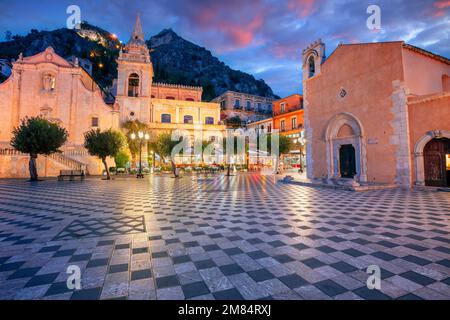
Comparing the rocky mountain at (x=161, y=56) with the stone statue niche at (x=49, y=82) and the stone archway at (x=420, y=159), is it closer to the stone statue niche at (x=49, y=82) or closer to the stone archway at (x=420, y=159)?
the stone statue niche at (x=49, y=82)

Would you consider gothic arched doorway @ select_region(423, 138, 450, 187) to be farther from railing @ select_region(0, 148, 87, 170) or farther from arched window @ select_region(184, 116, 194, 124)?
arched window @ select_region(184, 116, 194, 124)

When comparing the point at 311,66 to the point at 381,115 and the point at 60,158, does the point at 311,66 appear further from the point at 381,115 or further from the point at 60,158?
the point at 60,158

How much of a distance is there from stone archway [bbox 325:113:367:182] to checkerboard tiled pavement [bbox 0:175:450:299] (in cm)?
755

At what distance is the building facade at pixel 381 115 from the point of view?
11.2 metres

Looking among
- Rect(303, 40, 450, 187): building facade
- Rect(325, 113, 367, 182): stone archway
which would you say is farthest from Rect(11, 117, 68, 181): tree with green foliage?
Rect(325, 113, 367, 182): stone archway

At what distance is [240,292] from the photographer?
243 centimetres

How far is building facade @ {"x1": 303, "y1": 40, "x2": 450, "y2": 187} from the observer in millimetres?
11180

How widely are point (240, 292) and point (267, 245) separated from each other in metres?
1.55

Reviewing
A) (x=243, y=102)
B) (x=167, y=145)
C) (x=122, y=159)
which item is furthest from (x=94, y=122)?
(x=243, y=102)

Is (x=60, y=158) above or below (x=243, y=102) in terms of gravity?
below

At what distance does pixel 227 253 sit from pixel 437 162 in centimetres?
1391

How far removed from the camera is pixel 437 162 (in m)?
11.1

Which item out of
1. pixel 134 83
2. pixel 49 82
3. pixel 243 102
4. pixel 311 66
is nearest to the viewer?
pixel 311 66

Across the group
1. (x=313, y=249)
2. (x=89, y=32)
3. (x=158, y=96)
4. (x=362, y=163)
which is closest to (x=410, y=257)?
(x=313, y=249)
